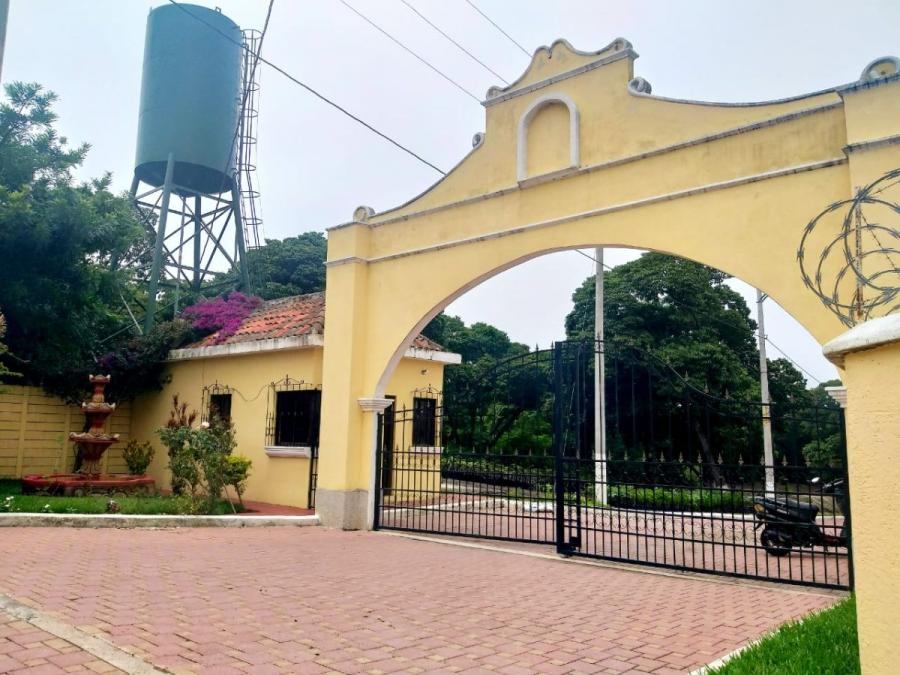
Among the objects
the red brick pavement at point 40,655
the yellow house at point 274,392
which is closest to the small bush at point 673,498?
the yellow house at point 274,392

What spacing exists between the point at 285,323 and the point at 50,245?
4.26 meters

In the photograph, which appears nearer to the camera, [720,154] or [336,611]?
[336,611]

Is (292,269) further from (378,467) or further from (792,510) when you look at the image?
(792,510)

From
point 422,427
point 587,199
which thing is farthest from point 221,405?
point 587,199

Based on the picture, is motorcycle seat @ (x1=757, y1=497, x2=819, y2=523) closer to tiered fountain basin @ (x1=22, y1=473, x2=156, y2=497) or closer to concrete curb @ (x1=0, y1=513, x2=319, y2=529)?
concrete curb @ (x1=0, y1=513, x2=319, y2=529)

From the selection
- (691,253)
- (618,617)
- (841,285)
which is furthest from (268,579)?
(841,285)

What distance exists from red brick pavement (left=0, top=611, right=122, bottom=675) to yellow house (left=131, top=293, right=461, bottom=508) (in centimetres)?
647

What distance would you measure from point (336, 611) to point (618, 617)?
7.06 ft

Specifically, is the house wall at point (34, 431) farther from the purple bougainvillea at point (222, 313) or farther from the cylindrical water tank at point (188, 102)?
the cylindrical water tank at point (188, 102)

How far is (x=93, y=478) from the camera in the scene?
11.2 metres

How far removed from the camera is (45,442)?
1348 centimetres

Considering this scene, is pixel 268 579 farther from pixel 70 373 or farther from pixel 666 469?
pixel 70 373

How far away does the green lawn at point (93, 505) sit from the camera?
9118 millimetres

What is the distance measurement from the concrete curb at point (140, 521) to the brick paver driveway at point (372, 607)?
26.3 inches
